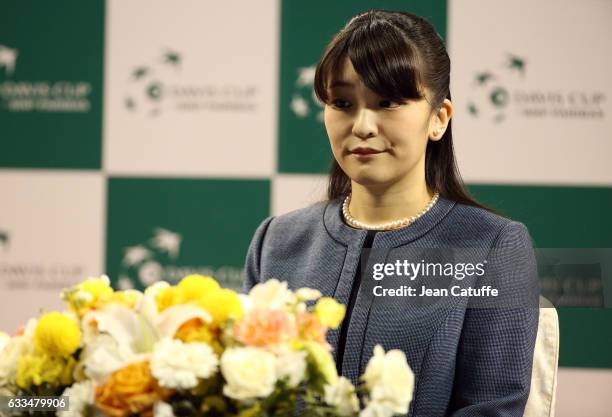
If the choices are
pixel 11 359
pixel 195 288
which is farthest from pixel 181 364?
pixel 11 359

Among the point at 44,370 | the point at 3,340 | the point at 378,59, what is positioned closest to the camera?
the point at 44,370

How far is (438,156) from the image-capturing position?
1576 millimetres

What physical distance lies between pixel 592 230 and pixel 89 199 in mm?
1756

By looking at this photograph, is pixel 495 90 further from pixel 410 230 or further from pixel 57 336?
pixel 57 336

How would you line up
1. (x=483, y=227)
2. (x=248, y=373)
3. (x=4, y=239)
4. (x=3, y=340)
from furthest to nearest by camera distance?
(x=4, y=239) → (x=483, y=227) → (x=3, y=340) → (x=248, y=373)

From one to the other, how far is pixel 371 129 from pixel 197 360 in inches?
25.7

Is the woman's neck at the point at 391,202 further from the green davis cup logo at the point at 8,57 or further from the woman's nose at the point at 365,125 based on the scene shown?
the green davis cup logo at the point at 8,57

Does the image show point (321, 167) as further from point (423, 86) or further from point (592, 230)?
point (423, 86)

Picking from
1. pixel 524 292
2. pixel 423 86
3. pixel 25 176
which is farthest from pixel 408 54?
pixel 25 176

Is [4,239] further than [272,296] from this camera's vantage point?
Yes

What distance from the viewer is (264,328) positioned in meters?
0.85

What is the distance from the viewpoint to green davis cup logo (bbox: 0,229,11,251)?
286cm

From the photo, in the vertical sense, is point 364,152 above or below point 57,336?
above

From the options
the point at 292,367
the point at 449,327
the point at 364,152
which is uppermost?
the point at 364,152
